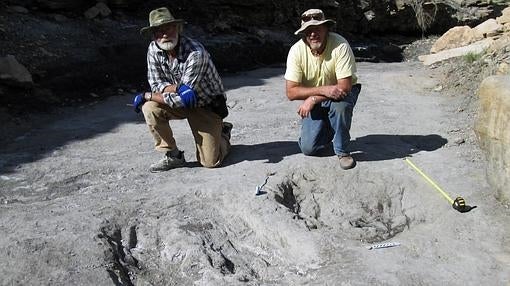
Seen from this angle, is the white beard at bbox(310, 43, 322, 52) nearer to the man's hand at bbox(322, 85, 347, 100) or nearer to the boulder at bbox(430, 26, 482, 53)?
the man's hand at bbox(322, 85, 347, 100)

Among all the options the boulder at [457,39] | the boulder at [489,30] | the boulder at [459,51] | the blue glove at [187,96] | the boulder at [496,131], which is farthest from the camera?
the boulder at [457,39]

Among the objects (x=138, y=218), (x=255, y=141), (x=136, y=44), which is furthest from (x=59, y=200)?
(x=136, y=44)

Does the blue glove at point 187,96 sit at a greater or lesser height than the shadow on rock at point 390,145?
greater

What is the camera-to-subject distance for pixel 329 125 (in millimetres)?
5082

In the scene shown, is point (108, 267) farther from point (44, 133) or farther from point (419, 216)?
point (44, 133)

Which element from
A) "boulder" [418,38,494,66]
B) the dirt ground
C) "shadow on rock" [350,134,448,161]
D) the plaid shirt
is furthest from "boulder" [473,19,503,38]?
the plaid shirt

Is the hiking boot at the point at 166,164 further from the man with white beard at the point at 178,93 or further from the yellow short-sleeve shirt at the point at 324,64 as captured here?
the yellow short-sleeve shirt at the point at 324,64

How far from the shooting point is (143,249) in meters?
3.90

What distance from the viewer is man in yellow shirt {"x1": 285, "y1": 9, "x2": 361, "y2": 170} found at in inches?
185

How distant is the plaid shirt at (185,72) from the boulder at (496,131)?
2.06m

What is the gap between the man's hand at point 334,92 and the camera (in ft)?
15.4

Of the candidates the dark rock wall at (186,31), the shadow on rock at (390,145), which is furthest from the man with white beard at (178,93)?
the dark rock wall at (186,31)

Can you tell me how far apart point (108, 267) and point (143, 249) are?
36cm

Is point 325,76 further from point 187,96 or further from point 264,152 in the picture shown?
point 187,96
